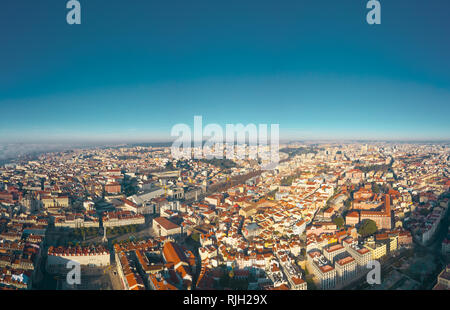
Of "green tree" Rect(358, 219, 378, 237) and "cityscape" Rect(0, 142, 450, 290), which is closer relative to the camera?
"cityscape" Rect(0, 142, 450, 290)

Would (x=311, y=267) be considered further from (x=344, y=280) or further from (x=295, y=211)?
(x=295, y=211)

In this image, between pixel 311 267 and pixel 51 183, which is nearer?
pixel 311 267

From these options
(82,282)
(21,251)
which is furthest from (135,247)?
(21,251)

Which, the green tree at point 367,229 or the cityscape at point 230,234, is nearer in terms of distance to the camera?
the cityscape at point 230,234

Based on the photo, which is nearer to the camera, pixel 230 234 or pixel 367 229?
pixel 230 234
